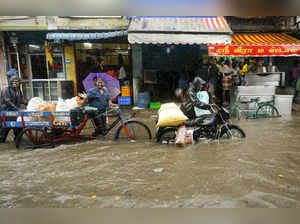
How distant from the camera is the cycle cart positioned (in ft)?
17.6

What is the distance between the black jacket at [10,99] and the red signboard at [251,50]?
635 centimetres

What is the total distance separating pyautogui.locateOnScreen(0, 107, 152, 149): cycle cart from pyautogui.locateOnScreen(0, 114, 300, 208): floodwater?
0.28 metres

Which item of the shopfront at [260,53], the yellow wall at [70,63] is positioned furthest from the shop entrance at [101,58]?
the shopfront at [260,53]

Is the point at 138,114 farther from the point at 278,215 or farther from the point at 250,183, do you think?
the point at 278,215

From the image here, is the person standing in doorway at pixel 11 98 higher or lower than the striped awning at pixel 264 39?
lower

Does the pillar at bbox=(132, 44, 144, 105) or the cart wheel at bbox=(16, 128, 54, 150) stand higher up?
the pillar at bbox=(132, 44, 144, 105)

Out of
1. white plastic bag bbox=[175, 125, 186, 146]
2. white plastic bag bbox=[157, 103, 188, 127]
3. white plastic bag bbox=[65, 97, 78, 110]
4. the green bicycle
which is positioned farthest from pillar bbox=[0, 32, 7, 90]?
the green bicycle

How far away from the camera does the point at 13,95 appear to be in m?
5.98

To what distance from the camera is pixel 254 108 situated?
8750 millimetres

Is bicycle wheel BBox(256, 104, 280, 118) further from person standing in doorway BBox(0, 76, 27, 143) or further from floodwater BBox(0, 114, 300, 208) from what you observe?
person standing in doorway BBox(0, 76, 27, 143)

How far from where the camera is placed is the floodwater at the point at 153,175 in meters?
3.32

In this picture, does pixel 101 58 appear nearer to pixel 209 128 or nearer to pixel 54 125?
pixel 54 125

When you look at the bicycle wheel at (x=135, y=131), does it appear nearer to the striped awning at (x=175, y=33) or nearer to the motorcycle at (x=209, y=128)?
the motorcycle at (x=209, y=128)
